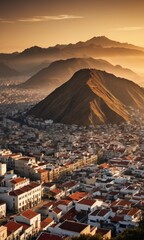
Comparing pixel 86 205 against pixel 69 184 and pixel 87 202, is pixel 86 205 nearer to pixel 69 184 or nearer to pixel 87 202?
pixel 87 202

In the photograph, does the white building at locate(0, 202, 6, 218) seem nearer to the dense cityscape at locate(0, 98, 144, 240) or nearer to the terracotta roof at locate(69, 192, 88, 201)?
the dense cityscape at locate(0, 98, 144, 240)

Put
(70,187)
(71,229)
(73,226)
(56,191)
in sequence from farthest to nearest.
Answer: (70,187) < (56,191) < (73,226) < (71,229)

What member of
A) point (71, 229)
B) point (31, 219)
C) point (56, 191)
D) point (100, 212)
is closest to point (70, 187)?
point (56, 191)

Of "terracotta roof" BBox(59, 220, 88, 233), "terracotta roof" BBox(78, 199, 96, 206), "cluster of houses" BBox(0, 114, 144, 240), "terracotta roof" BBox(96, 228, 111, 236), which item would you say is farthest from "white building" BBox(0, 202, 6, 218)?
"terracotta roof" BBox(96, 228, 111, 236)

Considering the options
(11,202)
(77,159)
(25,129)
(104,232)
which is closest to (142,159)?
(77,159)

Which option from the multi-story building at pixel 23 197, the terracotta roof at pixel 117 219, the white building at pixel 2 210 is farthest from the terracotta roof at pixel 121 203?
the white building at pixel 2 210

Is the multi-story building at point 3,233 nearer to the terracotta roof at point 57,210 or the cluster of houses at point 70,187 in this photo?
the cluster of houses at point 70,187
